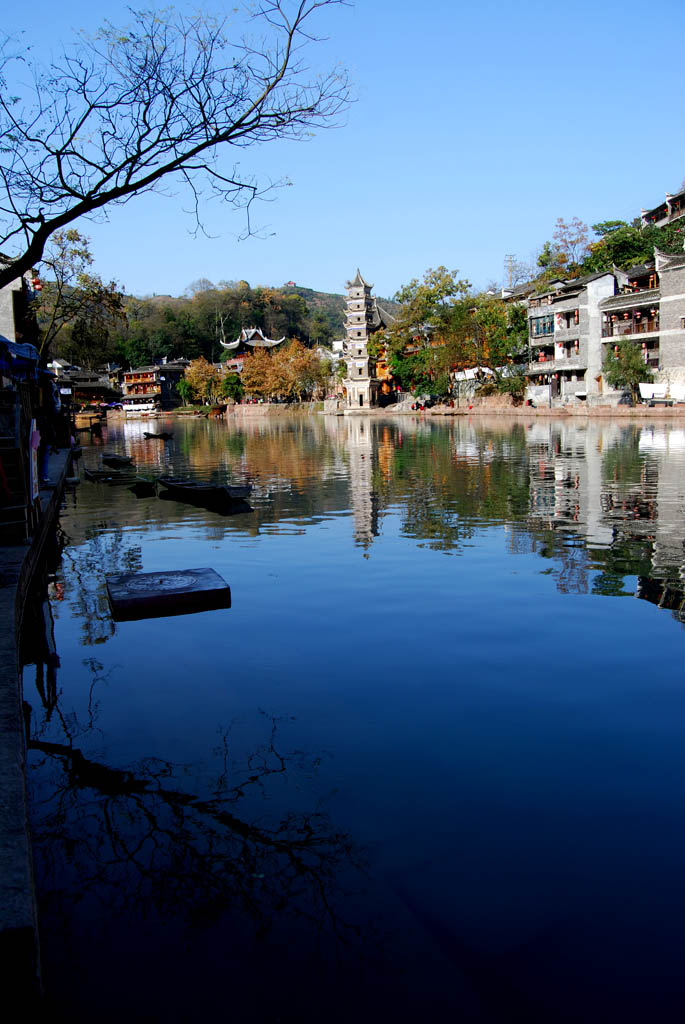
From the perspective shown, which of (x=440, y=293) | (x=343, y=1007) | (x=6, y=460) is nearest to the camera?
(x=343, y=1007)

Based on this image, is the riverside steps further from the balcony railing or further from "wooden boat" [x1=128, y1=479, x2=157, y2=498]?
the balcony railing

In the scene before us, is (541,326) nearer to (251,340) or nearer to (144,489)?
(144,489)

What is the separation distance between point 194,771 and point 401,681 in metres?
2.13

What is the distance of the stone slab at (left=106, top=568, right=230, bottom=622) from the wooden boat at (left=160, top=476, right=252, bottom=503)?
8318mm

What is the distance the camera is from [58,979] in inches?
134

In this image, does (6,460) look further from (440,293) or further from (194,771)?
(440,293)

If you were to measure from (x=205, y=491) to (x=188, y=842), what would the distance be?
14.4m

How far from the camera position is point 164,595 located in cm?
909

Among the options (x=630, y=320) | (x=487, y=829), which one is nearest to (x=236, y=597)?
(x=487, y=829)

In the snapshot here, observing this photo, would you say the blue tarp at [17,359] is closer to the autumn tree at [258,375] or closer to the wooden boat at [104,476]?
the wooden boat at [104,476]

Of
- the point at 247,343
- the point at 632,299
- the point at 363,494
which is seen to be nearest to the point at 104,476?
the point at 363,494

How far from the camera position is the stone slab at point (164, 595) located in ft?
29.3

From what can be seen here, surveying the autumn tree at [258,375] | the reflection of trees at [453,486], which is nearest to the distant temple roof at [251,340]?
the autumn tree at [258,375]

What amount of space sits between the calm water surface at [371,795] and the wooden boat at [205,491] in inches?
268
